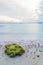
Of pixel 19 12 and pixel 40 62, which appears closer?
pixel 40 62

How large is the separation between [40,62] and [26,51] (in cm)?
31

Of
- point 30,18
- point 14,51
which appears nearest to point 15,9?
point 30,18

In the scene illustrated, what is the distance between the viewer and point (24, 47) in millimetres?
2156

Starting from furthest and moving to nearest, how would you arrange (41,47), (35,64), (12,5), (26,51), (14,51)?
(12,5), (41,47), (26,51), (14,51), (35,64)

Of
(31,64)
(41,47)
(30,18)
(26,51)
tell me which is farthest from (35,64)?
(30,18)

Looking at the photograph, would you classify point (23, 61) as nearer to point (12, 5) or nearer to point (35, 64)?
point (35, 64)

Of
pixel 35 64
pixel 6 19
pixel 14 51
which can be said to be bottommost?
pixel 35 64

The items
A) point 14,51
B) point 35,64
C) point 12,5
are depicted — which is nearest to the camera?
point 35,64

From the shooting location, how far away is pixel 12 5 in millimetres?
2484

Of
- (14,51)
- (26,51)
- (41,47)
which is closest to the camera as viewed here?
(14,51)

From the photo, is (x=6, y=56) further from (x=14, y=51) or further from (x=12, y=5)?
(x=12, y=5)

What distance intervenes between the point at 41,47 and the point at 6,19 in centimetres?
79

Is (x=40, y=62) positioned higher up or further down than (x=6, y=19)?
further down

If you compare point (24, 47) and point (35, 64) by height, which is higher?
point (24, 47)
